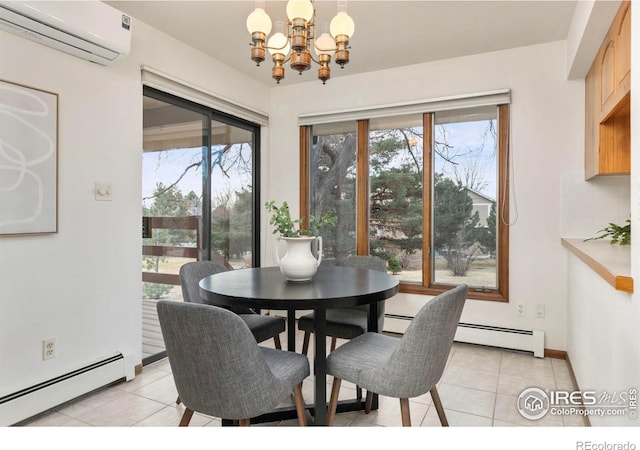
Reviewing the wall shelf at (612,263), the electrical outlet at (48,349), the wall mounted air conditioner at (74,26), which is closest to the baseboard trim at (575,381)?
the wall shelf at (612,263)

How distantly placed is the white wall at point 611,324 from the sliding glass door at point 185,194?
9.13ft

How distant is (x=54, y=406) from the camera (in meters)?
2.21

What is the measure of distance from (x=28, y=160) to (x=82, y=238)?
53 centimetres

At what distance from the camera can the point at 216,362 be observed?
140 cm

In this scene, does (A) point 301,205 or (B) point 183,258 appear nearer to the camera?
(B) point 183,258

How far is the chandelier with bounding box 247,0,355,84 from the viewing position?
6.07ft

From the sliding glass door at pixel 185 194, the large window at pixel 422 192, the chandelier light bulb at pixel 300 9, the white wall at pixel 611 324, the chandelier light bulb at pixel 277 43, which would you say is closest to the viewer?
the white wall at pixel 611 324

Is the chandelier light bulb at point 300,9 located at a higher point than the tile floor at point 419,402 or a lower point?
higher

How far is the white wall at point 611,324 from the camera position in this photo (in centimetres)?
124

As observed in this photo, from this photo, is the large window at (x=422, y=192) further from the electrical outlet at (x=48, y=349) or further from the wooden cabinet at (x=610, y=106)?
the electrical outlet at (x=48, y=349)

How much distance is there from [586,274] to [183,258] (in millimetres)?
2814

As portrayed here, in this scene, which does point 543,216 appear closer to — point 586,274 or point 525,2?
point 586,274

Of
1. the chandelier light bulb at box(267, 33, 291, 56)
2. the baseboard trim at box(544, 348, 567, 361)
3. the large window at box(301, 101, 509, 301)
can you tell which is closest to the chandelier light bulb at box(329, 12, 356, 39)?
the chandelier light bulb at box(267, 33, 291, 56)
